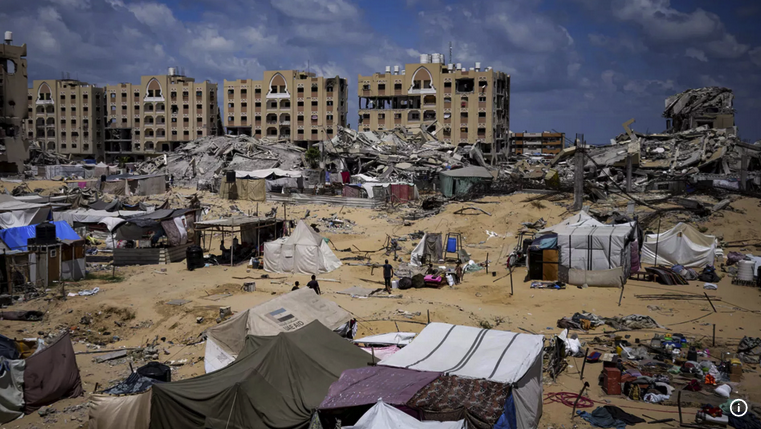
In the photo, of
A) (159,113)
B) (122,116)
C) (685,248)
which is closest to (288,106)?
(159,113)

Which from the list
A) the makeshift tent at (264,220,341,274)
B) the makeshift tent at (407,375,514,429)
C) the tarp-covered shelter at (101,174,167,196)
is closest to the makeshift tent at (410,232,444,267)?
the makeshift tent at (264,220,341,274)

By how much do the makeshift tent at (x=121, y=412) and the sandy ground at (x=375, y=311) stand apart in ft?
5.37

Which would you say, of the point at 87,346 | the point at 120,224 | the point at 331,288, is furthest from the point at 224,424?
the point at 120,224

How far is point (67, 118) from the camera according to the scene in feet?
285

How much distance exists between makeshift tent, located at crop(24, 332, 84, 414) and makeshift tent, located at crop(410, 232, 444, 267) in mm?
14675

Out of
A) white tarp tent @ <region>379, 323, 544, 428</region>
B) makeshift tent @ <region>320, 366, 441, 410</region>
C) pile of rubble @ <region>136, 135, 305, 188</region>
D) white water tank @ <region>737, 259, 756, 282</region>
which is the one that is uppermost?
pile of rubble @ <region>136, 135, 305, 188</region>

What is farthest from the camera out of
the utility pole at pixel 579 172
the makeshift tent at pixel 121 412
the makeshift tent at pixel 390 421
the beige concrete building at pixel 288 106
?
the beige concrete building at pixel 288 106

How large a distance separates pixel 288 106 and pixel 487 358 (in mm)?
71006

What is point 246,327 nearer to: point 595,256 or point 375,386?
point 375,386

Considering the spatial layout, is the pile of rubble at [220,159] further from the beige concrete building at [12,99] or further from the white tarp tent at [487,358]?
the white tarp tent at [487,358]

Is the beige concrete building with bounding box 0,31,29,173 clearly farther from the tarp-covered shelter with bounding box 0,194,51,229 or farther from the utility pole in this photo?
the utility pole

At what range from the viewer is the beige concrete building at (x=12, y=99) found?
47844 mm

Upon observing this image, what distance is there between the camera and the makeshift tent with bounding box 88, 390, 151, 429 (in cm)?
1049

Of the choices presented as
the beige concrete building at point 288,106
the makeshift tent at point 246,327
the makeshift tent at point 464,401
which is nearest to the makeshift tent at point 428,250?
the makeshift tent at point 246,327
